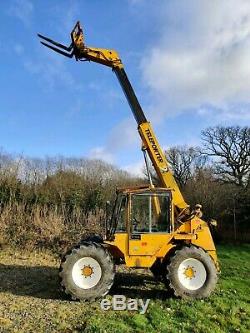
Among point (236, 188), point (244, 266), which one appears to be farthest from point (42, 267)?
point (236, 188)

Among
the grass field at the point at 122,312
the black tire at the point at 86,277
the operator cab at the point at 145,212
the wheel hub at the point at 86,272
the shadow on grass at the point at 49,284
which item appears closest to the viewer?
the grass field at the point at 122,312

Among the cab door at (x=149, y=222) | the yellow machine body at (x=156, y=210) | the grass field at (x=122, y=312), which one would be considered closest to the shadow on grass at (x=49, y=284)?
the grass field at (x=122, y=312)

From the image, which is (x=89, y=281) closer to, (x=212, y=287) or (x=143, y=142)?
(x=212, y=287)

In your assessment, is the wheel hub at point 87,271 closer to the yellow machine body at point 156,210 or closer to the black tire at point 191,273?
the yellow machine body at point 156,210

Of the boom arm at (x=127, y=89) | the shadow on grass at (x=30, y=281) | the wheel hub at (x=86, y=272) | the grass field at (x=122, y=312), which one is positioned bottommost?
the grass field at (x=122, y=312)

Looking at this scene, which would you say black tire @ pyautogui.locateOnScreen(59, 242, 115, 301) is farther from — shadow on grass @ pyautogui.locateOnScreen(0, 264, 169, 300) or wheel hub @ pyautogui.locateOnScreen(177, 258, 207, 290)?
wheel hub @ pyautogui.locateOnScreen(177, 258, 207, 290)

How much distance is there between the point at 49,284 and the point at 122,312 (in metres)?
2.85

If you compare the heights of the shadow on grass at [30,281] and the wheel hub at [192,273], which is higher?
the wheel hub at [192,273]

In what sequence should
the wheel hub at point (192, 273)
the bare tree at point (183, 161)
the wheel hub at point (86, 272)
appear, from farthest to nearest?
the bare tree at point (183, 161) < the wheel hub at point (192, 273) < the wheel hub at point (86, 272)

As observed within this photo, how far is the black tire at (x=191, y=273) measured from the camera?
8.49 meters

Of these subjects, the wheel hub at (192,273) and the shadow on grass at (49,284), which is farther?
the shadow on grass at (49,284)

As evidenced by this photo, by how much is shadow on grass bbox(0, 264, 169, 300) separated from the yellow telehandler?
0.60 meters

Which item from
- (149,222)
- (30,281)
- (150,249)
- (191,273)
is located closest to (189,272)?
(191,273)

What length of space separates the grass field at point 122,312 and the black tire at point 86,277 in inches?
11.3
